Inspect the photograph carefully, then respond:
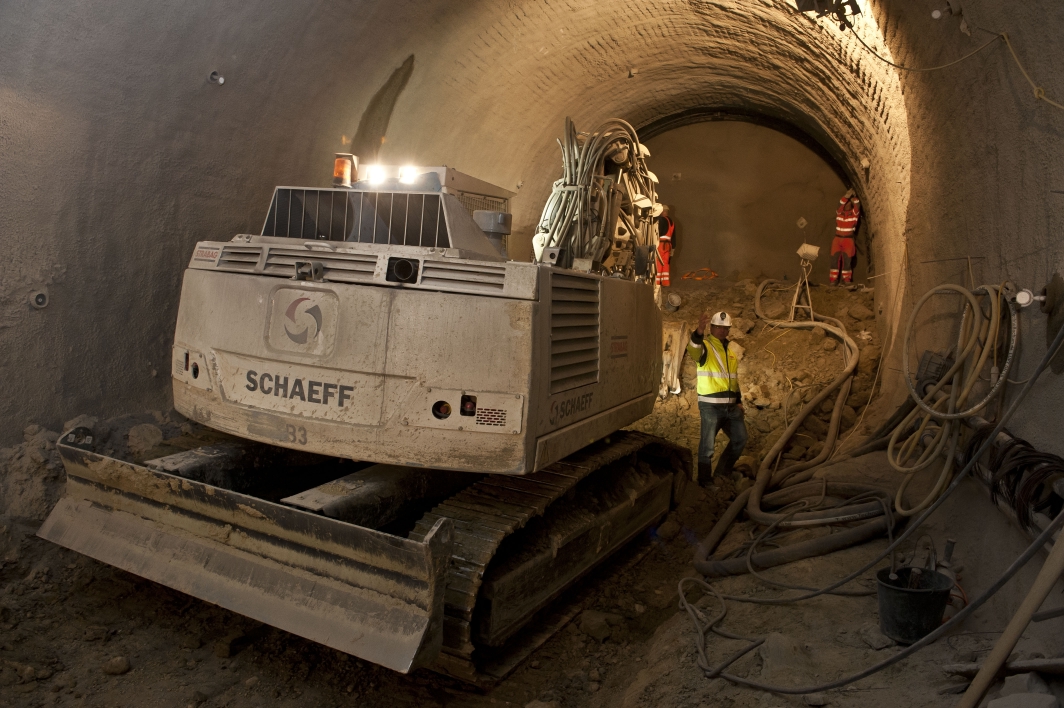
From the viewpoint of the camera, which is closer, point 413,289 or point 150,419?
point 413,289

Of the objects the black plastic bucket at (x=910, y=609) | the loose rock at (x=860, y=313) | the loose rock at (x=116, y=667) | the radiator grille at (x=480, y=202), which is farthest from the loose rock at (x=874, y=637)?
the loose rock at (x=860, y=313)

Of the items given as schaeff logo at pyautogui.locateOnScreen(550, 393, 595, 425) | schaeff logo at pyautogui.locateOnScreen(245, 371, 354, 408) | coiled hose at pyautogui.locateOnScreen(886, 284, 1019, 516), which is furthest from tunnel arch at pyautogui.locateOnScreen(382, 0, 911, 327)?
schaeff logo at pyautogui.locateOnScreen(245, 371, 354, 408)

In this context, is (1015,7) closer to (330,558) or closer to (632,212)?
(632,212)

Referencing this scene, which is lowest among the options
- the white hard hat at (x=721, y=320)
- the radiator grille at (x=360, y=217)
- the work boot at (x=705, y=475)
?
the work boot at (x=705, y=475)

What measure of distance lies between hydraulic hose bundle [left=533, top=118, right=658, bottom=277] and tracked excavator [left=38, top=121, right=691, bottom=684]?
3.81 ft

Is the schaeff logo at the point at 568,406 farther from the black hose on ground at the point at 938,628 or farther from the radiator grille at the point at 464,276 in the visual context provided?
the black hose on ground at the point at 938,628

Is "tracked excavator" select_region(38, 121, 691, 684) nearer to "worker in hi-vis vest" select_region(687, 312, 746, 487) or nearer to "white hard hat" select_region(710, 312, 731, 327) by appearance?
"worker in hi-vis vest" select_region(687, 312, 746, 487)

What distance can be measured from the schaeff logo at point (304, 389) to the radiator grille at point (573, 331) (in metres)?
1.08

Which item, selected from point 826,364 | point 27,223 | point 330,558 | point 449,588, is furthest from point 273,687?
point 826,364

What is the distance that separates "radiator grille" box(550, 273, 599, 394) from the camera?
4039 millimetres

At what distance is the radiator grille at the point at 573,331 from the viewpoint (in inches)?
159

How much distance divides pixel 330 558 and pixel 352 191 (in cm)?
212

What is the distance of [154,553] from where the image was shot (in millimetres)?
3922

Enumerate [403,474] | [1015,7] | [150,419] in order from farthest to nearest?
1. [150,419]
2. [403,474]
3. [1015,7]
